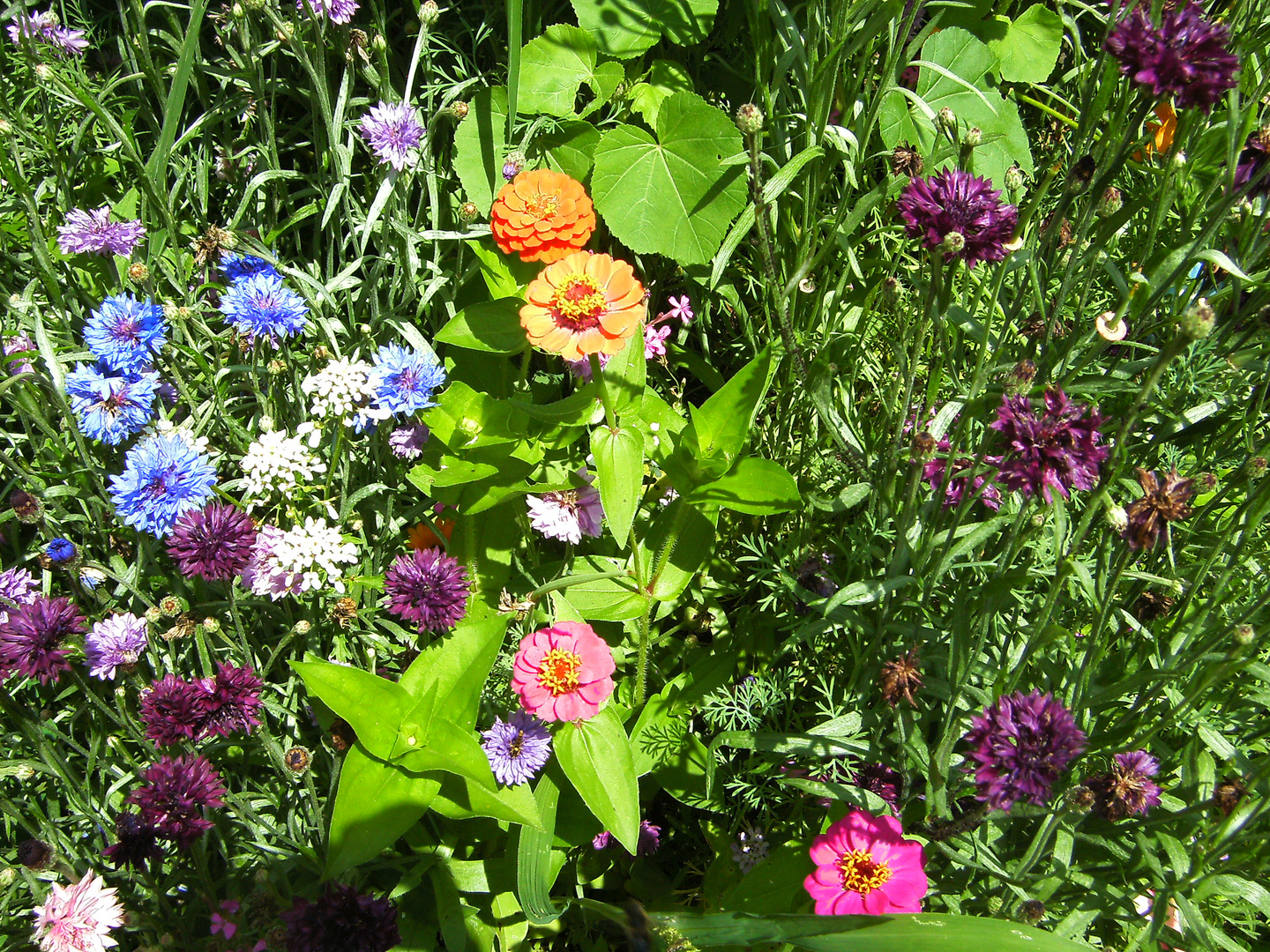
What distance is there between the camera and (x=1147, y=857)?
1259 mm

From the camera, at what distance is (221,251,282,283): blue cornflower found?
176 cm

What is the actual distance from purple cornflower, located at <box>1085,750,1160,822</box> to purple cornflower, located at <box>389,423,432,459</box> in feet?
4.32

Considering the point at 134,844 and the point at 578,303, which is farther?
the point at 578,303

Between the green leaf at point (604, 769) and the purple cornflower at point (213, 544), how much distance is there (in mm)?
633

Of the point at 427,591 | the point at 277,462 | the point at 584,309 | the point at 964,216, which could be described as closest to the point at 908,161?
the point at 964,216

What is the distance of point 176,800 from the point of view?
1333mm

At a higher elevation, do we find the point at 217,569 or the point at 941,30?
the point at 941,30

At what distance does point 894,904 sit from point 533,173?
141 cm

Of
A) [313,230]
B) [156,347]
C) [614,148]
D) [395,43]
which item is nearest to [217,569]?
[156,347]

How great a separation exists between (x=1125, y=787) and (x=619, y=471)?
0.91 m

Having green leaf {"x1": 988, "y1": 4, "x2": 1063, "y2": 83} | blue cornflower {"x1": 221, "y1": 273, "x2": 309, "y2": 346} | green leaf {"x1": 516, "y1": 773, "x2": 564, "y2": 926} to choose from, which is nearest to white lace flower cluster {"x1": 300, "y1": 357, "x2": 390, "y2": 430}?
blue cornflower {"x1": 221, "y1": 273, "x2": 309, "y2": 346}

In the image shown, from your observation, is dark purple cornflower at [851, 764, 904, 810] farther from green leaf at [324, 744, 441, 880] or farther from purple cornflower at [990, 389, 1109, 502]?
green leaf at [324, 744, 441, 880]

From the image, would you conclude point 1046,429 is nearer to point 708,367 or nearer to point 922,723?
point 922,723

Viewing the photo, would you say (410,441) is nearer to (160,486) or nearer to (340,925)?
(160,486)
